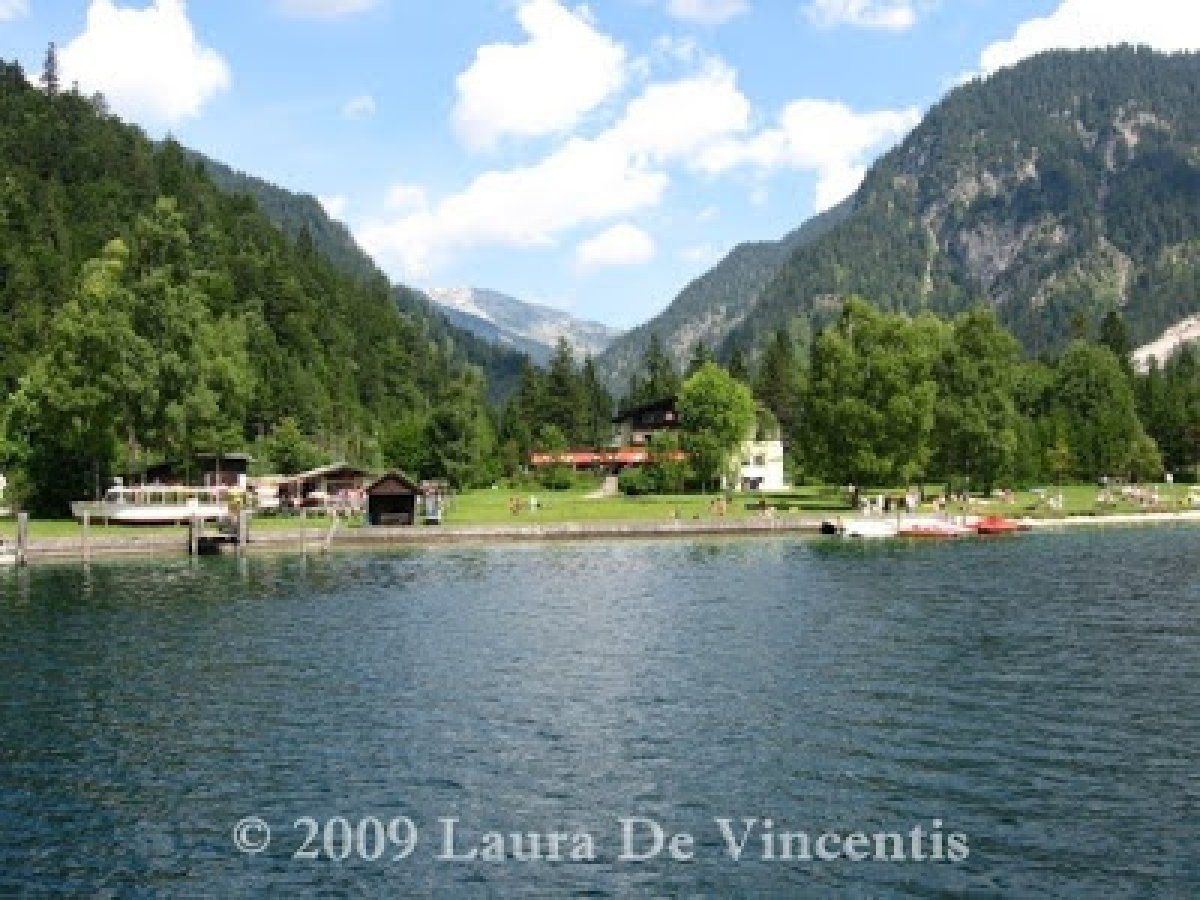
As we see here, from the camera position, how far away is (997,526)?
369ft

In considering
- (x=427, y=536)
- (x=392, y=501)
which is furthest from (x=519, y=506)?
(x=427, y=536)

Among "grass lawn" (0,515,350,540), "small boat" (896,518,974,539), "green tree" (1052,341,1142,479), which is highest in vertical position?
"green tree" (1052,341,1142,479)

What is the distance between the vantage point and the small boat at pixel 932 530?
359 ft

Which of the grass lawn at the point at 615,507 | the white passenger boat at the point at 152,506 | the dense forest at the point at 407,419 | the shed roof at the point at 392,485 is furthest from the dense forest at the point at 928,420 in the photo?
the white passenger boat at the point at 152,506

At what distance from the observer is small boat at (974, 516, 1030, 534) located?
366 ft

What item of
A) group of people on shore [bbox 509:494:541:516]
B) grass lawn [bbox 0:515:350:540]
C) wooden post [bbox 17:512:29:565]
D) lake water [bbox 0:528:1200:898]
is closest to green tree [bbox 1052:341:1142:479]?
group of people on shore [bbox 509:494:541:516]

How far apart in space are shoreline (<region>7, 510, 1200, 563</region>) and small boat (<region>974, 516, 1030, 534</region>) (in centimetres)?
1401

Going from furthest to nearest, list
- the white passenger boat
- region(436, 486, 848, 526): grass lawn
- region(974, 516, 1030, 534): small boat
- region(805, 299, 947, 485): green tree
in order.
A: region(805, 299, 947, 485): green tree
region(436, 486, 848, 526): grass lawn
region(974, 516, 1030, 534): small boat
the white passenger boat

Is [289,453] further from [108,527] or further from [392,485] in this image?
[392,485]

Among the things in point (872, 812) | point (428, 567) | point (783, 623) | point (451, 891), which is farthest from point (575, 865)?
point (428, 567)

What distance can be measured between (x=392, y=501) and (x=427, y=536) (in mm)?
6763

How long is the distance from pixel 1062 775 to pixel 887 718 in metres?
6.99

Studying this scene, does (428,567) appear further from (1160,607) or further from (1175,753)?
(1175,753)

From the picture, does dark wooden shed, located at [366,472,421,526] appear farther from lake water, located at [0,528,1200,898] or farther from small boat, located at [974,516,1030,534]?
small boat, located at [974,516,1030,534]
